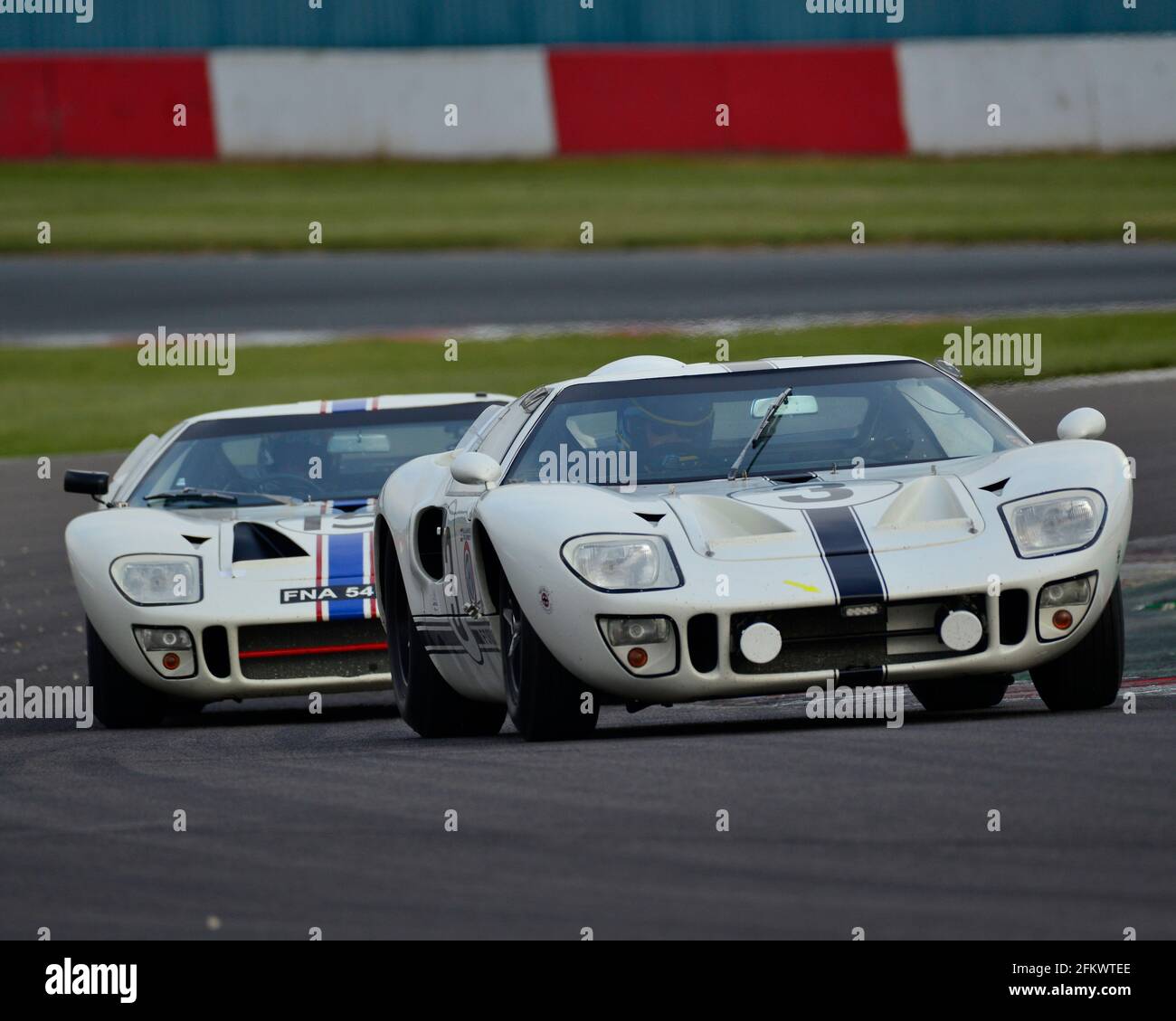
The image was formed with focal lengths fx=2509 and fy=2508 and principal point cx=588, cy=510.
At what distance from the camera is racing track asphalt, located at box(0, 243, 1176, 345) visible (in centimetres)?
2084

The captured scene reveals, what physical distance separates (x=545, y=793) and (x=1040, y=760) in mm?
1142

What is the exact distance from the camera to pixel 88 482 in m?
9.85

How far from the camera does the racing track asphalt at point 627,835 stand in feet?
14.5

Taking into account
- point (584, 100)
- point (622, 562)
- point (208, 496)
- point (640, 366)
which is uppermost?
point (584, 100)

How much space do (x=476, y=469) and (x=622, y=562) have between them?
85cm

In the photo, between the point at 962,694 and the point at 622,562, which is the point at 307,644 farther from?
the point at 622,562

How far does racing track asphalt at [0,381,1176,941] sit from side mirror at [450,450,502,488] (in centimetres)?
77

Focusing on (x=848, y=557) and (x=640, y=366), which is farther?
(x=640, y=366)

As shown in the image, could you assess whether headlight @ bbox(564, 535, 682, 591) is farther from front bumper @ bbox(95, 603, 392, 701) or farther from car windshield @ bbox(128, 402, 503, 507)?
car windshield @ bbox(128, 402, 503, 507)

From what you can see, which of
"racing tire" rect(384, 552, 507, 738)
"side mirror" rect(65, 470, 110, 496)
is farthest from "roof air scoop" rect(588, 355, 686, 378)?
"side mirror" rect(65, 470, 110, 496)

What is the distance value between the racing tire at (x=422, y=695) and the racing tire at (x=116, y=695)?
4.05 feet

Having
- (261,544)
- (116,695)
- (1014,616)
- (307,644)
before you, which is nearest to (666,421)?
(1014,616)

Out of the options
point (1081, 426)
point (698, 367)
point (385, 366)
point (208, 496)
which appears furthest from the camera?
point (385, 366)

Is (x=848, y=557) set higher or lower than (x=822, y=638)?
higher
